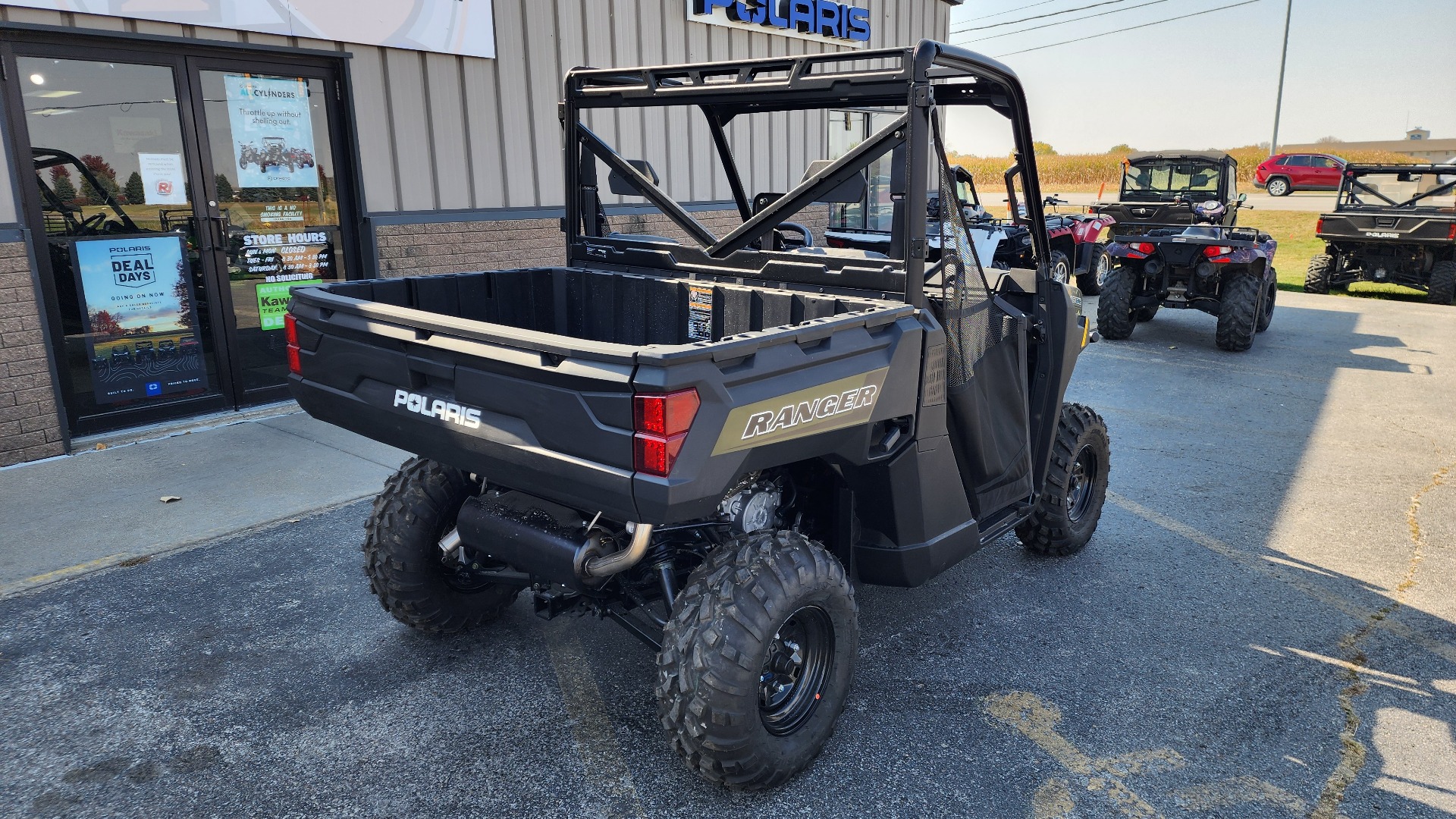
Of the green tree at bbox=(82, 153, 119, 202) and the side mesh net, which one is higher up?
the green tree at bbox=(82, 153, 119, 202)

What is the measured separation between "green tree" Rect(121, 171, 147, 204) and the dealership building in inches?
0.4

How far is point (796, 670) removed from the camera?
3.06 m

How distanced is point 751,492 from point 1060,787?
4.31ft

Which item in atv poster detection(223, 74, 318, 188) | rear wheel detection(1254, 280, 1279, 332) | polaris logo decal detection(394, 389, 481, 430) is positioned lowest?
rear wheel detection(1254, 280, 1279, 332)

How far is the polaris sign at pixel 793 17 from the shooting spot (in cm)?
1053

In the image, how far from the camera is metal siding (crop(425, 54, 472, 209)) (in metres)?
7.89

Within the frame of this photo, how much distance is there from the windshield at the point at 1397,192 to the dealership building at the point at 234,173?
33.2 ft

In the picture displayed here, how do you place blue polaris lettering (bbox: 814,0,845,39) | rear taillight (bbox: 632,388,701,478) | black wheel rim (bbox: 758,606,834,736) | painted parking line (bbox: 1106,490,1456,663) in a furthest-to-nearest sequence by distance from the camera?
blue polaris lettering (bbox: 814,0,845,39) → painted parking line (bbox: 1106,490,1456,663) → black wheel rim (bbox: 758,606,834,736) → rear taillight (bbox: 632,388,701,478)

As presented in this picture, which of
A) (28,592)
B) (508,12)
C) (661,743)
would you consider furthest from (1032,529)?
(508,12)

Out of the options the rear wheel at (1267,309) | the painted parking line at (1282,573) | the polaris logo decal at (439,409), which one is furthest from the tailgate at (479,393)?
the rear wheel at (1267,309)

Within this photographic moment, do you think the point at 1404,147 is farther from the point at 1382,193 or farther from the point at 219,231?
the point at 219,231

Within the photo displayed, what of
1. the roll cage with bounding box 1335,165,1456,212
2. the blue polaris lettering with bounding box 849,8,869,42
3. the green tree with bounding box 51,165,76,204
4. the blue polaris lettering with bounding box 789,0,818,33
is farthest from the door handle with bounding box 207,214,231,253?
the roll cage with bounding box 1335,165,1456,212

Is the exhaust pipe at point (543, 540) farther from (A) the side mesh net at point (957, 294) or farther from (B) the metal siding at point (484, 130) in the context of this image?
(B) the metal siding at point (484, 130)

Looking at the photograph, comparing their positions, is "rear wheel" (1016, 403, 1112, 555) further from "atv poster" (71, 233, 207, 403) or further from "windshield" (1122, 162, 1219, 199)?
"windshield" (1122, 162, 1219, 199)
